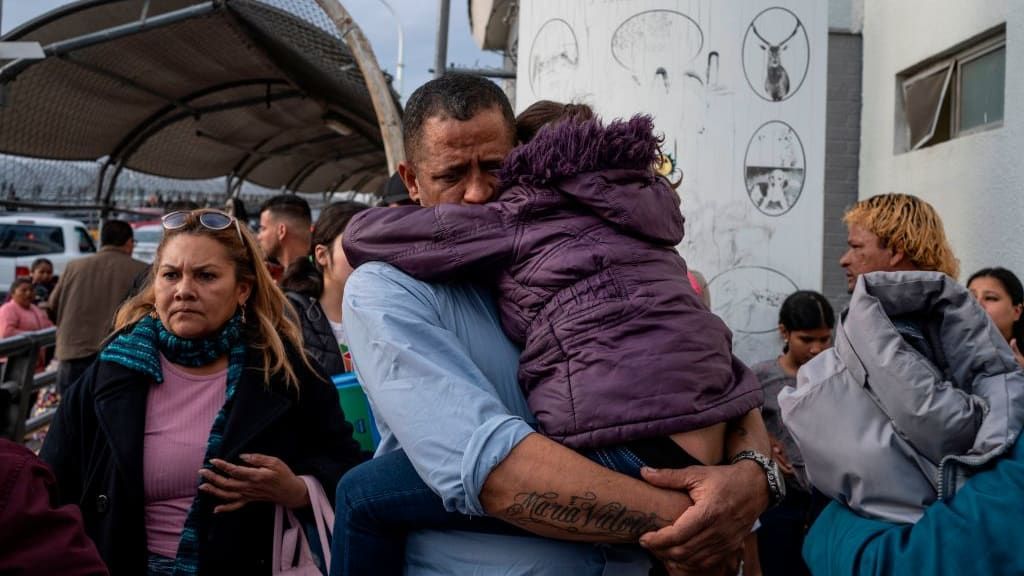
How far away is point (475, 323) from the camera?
1.74 m

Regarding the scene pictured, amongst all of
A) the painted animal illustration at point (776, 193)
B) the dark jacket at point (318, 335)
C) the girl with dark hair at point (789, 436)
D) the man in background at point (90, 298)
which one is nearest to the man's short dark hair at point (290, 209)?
the dark jacket at point (318, 335)

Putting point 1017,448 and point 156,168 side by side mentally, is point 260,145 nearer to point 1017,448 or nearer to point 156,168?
point 156,168

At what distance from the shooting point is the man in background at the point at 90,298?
305 inches

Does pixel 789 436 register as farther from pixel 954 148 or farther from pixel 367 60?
pixel 367 60

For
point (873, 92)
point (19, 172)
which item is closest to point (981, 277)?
point (873, 92)

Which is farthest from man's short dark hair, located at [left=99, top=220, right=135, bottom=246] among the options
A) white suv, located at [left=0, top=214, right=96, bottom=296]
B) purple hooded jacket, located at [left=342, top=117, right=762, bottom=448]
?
white suv, located at [left=0, top=214, right=96, bottom=296]

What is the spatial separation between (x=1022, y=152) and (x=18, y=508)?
5.21m

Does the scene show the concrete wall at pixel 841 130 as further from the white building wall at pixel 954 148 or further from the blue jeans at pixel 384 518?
the blue jeans at pixel 384 518

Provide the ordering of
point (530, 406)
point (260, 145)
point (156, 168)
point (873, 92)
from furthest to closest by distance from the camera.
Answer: point (260, 145) < point (156, 168) < point (873, 92) < point (530, 406)

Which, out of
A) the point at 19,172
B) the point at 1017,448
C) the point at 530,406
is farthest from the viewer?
the point at 19,172

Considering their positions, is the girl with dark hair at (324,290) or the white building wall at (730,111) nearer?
the girl with dark hair at (324,290)

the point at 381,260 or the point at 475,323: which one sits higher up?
the point at 381,260

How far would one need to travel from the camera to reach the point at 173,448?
8.80 ft

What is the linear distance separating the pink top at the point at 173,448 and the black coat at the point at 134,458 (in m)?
0.05
